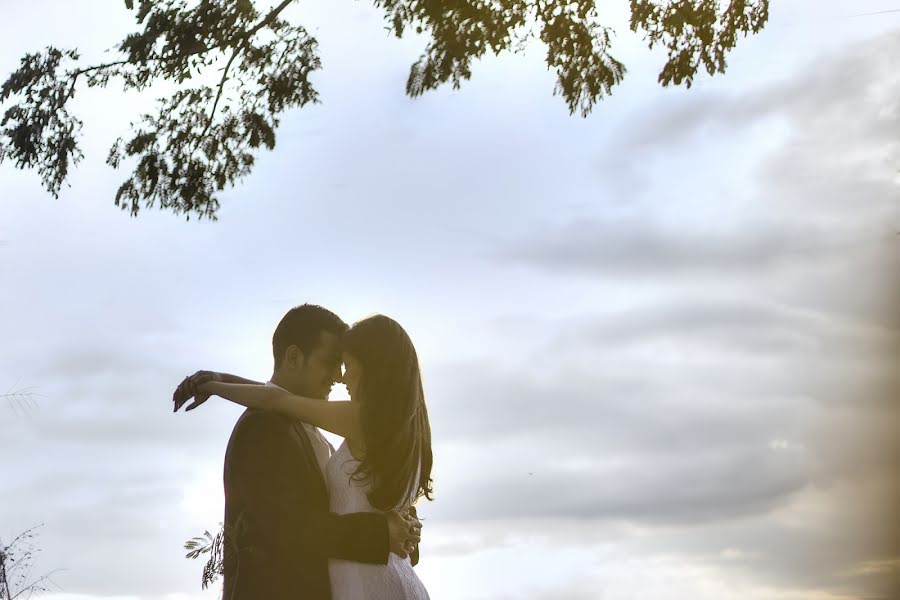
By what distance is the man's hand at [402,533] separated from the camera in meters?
3.88

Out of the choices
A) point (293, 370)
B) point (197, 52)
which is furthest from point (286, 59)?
point (293, 370)

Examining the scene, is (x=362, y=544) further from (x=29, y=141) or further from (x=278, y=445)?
(x=29, y=141)

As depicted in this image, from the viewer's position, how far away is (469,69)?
659 centimetres

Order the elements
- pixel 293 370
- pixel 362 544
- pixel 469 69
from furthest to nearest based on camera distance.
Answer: pixel 469 69, pixel 293 370, pixel 362 544

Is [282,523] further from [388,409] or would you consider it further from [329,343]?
[329,343]

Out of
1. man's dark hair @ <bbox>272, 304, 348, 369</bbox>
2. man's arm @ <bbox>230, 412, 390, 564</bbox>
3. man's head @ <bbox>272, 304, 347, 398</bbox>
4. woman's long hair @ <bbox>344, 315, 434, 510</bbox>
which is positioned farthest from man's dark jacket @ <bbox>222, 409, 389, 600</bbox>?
man's dark hair @ <bbox>272, 304, 348, 369</bbox>

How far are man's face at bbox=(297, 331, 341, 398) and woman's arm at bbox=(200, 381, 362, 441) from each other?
17cm

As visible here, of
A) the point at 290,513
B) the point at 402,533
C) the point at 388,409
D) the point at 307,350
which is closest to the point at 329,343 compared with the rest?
the point at 307,350

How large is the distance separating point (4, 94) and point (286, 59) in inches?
76.9

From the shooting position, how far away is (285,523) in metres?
3.84

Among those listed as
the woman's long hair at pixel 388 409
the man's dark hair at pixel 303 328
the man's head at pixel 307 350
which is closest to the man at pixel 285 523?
the woman's long hair at pixel 388 409

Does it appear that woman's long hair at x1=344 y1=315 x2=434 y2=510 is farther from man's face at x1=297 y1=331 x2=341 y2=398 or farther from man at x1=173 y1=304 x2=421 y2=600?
man's face at x1=297 y1=331 x2=341 y2=398

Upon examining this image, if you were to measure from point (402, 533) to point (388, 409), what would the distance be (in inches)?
20.2

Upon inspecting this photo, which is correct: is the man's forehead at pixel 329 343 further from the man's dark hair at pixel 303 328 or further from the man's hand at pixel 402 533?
the man's hand at pixel 402 533
